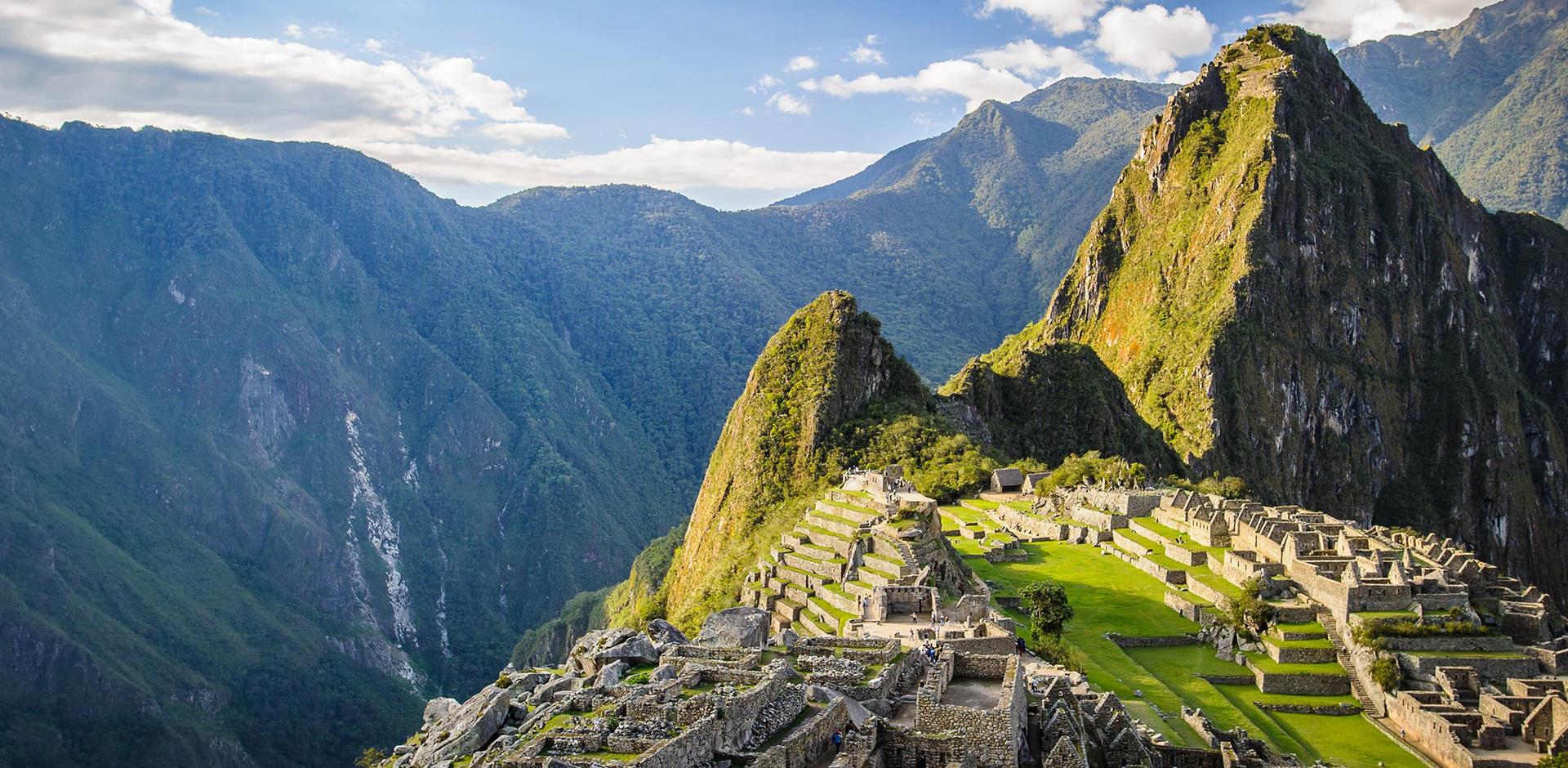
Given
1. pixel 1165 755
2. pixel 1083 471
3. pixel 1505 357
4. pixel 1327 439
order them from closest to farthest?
pixel 1165 755
pixel 1083 471
pixel 1327 439
pixel 1505 357

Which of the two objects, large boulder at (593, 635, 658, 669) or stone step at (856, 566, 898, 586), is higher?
large boulder at (593, 635, 658, 669)

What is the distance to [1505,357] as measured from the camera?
19262 centimetres

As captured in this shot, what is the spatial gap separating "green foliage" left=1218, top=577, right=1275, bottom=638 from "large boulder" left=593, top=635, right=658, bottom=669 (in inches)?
1165

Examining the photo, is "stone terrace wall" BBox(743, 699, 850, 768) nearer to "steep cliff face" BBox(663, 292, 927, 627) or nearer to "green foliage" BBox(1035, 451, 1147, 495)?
"steep cliff face" BBox(663, 292, 927, 627)

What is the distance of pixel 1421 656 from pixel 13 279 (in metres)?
214

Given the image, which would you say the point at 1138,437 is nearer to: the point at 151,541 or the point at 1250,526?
the point at 1250,526

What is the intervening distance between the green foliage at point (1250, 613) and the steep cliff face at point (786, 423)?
27.0 m

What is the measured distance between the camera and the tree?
133ft

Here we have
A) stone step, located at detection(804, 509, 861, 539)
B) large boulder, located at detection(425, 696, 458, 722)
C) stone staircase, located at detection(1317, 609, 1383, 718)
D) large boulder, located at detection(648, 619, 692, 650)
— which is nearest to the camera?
large boulder, located at detection(648, 619, 692, 650)

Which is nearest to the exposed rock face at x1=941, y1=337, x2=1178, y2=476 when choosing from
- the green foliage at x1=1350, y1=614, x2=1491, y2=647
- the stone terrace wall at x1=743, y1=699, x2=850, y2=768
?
the green foliage at x1=1350, y1=614, x2=1491, y2=647

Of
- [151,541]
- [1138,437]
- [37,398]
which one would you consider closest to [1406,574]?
[1138,437]

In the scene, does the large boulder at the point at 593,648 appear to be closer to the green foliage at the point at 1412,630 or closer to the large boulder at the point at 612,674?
the large boulder at the point at 612,674

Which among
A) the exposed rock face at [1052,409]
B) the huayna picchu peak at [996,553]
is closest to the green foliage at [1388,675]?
the huayna picchu peak at [996,553]

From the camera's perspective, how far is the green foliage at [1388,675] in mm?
40188
